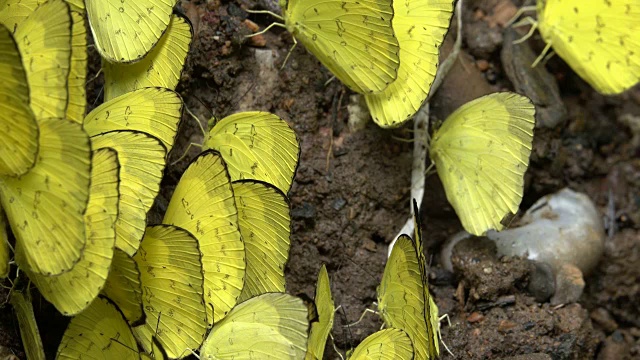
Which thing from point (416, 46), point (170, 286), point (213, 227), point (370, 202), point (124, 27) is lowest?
point (370, 202)

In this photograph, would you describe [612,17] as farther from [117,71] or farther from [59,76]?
[59,76]

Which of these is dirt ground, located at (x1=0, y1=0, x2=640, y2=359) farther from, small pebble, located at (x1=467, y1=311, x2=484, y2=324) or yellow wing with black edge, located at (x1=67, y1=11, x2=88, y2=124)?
yellow wing with black edge, located at (x1=67, y1=11, x2=88, y2=124)

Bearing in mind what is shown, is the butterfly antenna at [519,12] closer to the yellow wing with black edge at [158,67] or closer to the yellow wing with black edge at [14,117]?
the yellow wing with black edge at [158,67]

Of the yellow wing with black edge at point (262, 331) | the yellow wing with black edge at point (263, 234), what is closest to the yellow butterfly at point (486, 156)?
the yellow wing with black edge at point (263, 234)

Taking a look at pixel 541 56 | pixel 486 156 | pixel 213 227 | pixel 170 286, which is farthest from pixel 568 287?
pixel 170 286

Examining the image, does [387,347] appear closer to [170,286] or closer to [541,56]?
[170,286]

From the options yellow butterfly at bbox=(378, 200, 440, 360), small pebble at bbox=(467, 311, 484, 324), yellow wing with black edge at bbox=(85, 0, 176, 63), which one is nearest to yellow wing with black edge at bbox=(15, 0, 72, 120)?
yellow wing with black edge at bbox=(85, 0, 176, 63)

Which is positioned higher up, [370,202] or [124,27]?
[124,27]

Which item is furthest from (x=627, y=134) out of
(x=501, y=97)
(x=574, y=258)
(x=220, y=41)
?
(x=220, y=41)
